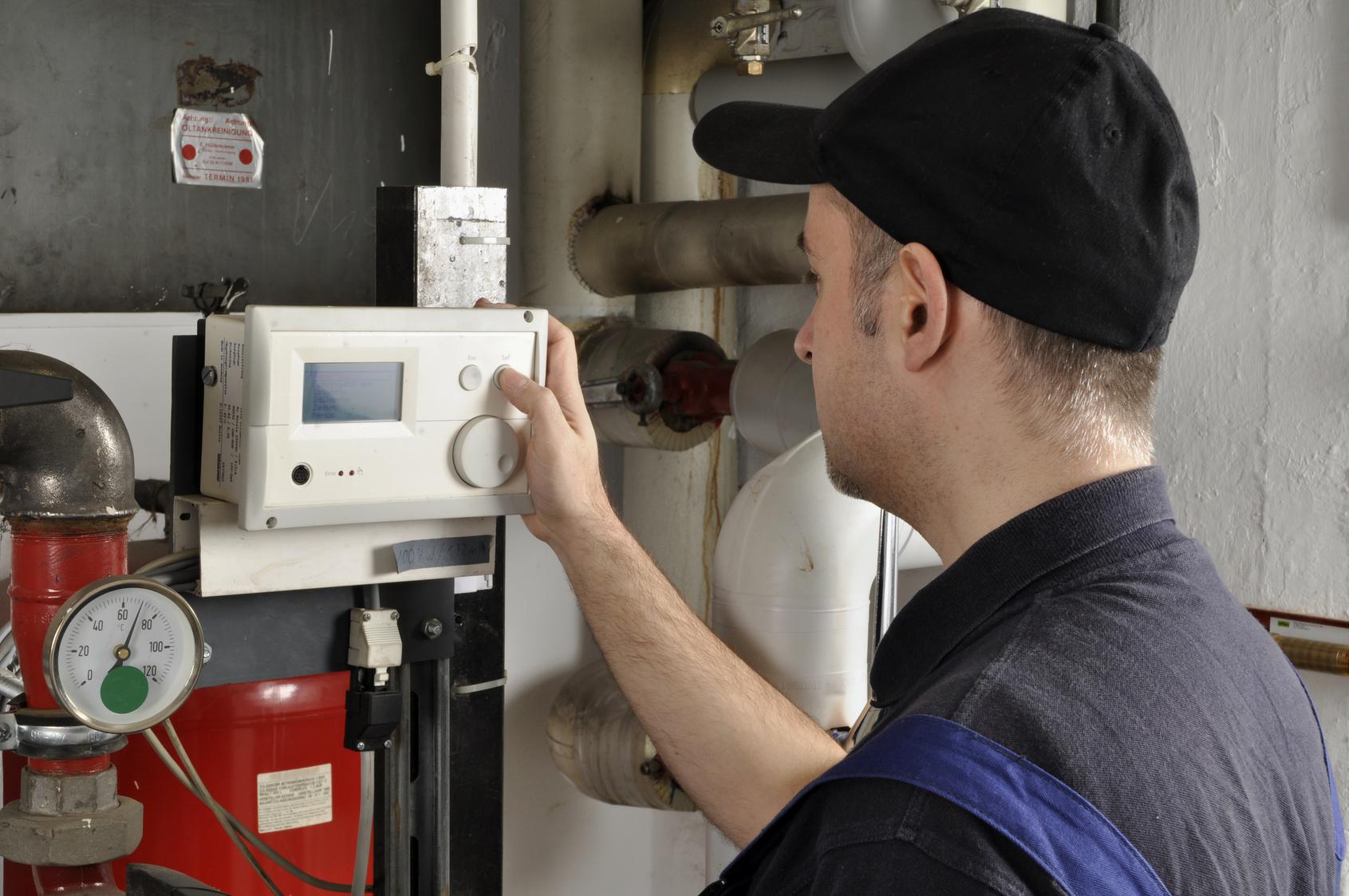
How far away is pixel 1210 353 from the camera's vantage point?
144 centimetres

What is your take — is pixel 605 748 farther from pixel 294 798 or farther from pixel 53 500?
pixel 53 500

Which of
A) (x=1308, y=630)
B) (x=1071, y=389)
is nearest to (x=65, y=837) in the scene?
(x=1071, y=389)

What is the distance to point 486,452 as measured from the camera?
1001 millimetres

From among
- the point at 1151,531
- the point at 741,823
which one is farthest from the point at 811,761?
the point at 1151,531

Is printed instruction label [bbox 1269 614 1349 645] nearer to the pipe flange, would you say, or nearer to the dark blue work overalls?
the dark blue work overalls

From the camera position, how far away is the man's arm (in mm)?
1105

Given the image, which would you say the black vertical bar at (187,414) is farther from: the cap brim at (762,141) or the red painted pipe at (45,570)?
the cap brim at (762,141)

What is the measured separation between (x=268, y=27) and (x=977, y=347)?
111 cm

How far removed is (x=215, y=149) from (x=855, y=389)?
987 millimetres

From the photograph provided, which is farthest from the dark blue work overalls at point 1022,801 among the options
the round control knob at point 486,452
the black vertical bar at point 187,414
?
the black vertical bar at point 187,414

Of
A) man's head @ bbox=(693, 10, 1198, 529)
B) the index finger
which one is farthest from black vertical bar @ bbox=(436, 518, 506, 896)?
man's head @ bbox=(693, 10, 1198, 529)

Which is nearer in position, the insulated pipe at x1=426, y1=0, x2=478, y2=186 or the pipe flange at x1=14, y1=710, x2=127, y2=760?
the pipe flange at x1=14, y1=710, x2=127, y2=760

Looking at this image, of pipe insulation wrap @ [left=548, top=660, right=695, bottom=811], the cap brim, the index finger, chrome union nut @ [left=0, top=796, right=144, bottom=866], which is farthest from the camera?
pipe insulation wrap @ [left=548, top=660, right=695, bottom=811]

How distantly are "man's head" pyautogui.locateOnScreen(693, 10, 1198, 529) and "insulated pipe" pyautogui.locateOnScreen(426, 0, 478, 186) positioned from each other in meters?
0.42
